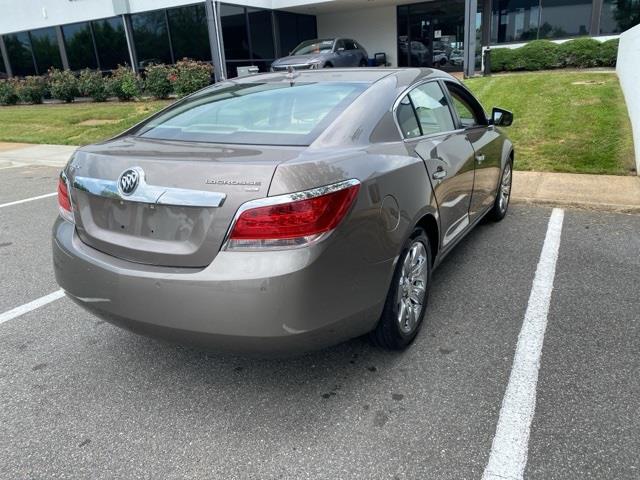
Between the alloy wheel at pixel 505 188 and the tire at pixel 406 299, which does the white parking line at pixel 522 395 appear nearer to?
the tire at pixel 406 299

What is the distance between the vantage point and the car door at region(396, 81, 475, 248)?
322 cm

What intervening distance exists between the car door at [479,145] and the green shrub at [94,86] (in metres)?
15.8

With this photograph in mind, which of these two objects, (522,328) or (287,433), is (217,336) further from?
(522,328)

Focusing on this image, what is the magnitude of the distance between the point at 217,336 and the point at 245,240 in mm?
448

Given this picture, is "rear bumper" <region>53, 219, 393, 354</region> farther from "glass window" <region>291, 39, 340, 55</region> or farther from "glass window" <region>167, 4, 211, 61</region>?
"glass window" <region>167, 4, 211, 61</region>

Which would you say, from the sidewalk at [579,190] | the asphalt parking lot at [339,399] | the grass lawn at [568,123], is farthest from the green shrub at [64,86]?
the asphalt parking lot at [339,399]

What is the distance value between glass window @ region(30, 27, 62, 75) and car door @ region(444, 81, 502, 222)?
21.3 meters

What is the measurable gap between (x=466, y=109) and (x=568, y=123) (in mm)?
5217

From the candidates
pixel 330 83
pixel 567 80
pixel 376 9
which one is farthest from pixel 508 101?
pixel 376 9

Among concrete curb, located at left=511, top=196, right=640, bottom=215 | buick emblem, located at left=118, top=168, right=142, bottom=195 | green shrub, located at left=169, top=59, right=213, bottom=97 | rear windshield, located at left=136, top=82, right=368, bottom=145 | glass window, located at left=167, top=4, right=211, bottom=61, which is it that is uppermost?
glass window, located at left=167, top=4, right=211, bottom=61

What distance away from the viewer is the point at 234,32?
62.1ft

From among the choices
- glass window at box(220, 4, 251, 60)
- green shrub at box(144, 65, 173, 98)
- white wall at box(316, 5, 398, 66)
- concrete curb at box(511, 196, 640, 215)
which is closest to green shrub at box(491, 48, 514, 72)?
white wall at box(316, 5, 398, 66)

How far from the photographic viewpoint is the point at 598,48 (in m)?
15.6

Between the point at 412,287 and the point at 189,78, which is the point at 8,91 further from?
the point at 412,287
